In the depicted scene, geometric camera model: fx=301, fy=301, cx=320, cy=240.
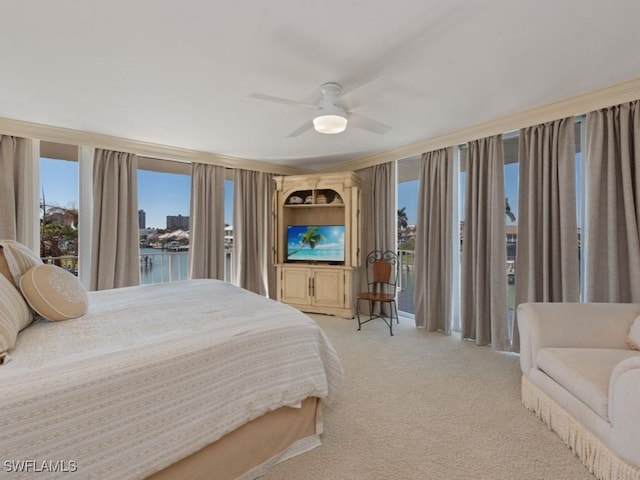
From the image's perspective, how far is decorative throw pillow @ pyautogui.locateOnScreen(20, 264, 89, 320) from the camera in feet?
5.26

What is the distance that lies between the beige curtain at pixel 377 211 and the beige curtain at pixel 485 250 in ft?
3.76

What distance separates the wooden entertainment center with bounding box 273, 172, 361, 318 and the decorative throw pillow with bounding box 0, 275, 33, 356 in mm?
3338

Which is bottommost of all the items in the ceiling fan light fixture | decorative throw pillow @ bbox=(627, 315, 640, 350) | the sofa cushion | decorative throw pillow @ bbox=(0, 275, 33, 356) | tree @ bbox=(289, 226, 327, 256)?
the sofa cushion

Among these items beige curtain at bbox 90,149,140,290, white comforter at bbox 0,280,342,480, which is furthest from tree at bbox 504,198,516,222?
beige curtain at bbox 90,149,140,290

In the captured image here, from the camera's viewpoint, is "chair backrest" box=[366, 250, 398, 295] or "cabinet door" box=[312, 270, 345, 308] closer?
"chair backrest" box=[366, 250, 398, 295]

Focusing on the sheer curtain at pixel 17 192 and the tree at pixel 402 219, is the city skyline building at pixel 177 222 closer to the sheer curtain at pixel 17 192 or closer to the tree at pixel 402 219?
the sheer curtain at pixel 17 192

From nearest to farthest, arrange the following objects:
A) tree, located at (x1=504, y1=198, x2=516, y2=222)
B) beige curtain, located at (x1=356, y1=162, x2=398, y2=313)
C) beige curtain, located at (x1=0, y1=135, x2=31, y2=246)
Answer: beige curtain, located at (x1=0, y1=135, x2=31, y2=246) < tree, located at (x1=504, y1=198, x2=516, y2=222) < beige curtain, located at (x1=356, y1=162, x2=398, y2=313)

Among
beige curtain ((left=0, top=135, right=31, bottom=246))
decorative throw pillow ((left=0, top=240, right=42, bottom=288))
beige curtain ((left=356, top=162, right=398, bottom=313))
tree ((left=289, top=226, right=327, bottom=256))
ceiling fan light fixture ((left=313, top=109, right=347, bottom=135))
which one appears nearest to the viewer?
decorative throw pillow ((left=0, top=240, right=42, bottom=288))

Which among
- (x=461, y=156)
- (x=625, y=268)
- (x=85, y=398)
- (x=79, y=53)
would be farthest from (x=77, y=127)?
(x=625, y=268)

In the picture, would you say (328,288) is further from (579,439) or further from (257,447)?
(579,439)

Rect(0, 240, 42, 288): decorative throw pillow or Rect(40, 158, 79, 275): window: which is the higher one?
Rect(40, 158, 79, 275): window

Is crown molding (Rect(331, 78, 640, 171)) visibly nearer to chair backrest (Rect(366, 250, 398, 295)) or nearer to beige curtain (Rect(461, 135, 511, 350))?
beige curtain (Rect(461, 135, 511, 350))

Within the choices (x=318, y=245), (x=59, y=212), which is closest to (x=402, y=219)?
(x=318, y=245)

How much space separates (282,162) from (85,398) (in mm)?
4262
